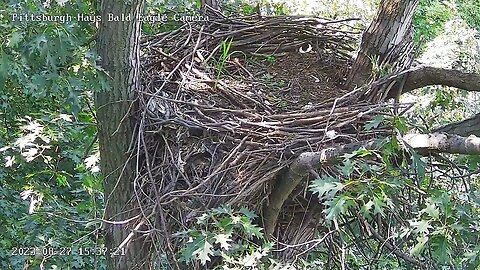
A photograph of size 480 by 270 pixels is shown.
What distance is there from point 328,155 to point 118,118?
0.74 m

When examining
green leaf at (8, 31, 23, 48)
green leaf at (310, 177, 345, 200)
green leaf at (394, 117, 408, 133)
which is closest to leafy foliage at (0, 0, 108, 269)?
green leaf at (8, 31, 23, 48)

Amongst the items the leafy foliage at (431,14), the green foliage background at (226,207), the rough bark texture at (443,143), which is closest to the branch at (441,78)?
the green foliage background at (226,207)

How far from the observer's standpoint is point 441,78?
163 centimetres

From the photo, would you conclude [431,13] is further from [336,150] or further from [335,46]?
[336,150]

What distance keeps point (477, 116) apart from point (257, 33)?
115cm

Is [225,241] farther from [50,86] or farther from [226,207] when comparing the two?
[50,86]

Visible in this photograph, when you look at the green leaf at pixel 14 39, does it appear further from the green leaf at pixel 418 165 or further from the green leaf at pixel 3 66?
the green leaf at pixel 418 165

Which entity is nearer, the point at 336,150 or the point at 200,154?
the point at 336,150

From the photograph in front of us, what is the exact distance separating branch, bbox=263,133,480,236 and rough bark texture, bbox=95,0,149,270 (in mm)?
451

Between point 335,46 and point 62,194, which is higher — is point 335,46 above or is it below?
above

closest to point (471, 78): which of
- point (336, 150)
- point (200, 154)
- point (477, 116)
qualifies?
point (477, 116)

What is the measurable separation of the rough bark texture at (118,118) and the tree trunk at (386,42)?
2.53 ft

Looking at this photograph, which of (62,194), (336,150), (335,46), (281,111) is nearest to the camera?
(336,150)

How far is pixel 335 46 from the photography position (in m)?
2.41
